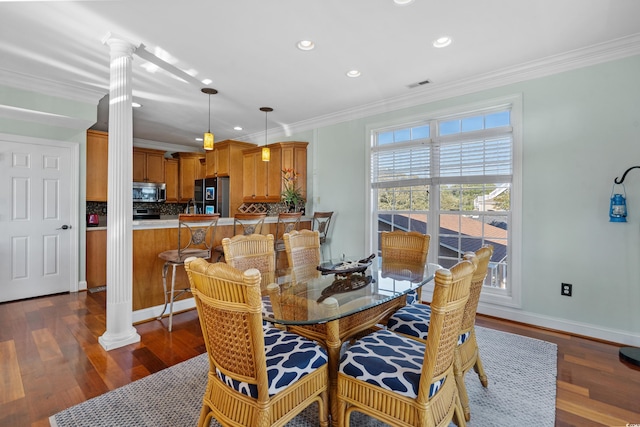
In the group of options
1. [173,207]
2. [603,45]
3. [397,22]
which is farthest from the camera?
[173,207]

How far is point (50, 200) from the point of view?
4113 mm

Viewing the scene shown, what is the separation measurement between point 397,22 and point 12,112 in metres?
4.39

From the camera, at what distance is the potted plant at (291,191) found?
509cm

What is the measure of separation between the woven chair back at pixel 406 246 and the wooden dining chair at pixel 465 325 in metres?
0.78

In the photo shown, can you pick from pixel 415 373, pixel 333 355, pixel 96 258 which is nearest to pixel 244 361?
pixel 333 355

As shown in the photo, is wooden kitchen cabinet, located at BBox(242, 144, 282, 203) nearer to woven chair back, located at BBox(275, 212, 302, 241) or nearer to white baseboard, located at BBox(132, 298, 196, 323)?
woven chair back, located at BBox(275, 212, 302, 241)

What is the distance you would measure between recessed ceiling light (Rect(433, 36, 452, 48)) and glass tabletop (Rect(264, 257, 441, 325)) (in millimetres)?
1982

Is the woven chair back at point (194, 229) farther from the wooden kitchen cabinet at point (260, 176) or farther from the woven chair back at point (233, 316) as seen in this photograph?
the wooden kitchen cabinet at point (260, 176)

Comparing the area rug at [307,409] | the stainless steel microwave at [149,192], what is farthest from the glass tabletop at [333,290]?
the stainless steel microwave at [149,192]

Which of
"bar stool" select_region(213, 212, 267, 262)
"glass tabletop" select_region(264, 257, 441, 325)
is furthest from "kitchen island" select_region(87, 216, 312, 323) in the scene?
"glass tabletop" select_region(264, 257, 441, 325)

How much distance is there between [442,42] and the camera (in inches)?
106

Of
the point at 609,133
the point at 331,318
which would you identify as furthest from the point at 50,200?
the point at 609,133

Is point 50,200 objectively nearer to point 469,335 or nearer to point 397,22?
point 397,22

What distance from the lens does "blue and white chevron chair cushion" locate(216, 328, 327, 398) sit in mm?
1273
